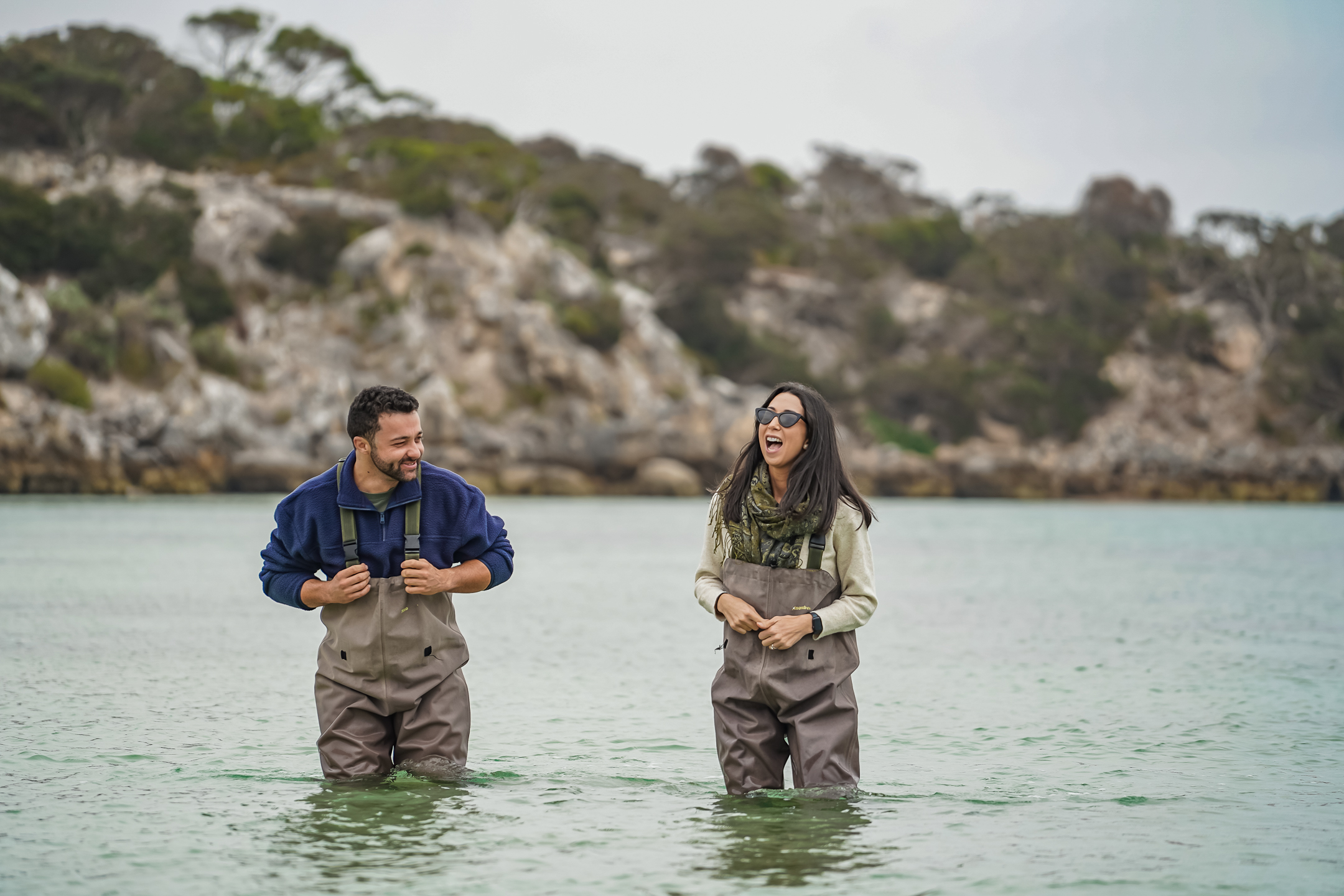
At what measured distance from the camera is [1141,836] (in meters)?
4.84

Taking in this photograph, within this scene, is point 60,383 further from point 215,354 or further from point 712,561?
point 712,561

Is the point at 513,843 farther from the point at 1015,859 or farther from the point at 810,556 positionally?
the point at 1015,859

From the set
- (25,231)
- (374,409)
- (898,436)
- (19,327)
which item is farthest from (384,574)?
(898,436)

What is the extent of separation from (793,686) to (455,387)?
4773cm

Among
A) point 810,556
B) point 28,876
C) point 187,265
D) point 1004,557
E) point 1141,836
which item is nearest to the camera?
point 28,876

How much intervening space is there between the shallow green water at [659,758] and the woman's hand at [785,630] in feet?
2.32

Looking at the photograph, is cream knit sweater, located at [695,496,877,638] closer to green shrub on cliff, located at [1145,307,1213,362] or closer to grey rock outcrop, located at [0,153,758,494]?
grey rock outcrop, located at [0,153,758,494]

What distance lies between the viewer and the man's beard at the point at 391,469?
439 cm

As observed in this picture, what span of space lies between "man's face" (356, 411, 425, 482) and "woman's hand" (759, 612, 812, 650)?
128 cm

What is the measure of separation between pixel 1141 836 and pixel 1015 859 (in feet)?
2.11

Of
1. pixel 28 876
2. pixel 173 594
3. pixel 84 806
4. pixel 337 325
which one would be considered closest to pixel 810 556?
pixel 28 876

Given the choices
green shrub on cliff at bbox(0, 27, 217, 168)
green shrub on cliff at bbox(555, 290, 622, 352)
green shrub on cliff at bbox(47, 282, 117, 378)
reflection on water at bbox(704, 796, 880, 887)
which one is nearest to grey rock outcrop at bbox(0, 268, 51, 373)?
green shrub on cliff at bbox(47, 282, 117, 378)

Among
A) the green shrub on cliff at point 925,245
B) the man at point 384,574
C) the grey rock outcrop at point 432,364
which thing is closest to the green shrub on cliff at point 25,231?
the grey rock outcrop at point 432,364

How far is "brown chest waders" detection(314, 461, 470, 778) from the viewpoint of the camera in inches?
177
